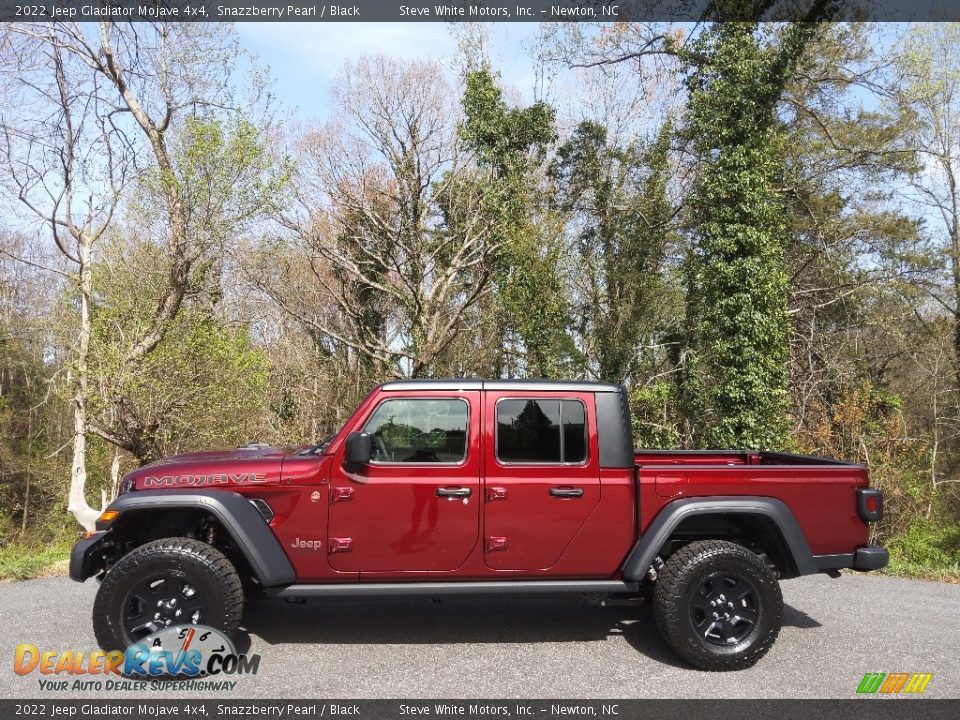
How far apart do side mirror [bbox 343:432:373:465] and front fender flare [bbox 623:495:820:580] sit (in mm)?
1817

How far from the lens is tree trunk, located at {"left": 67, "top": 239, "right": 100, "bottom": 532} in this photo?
12484mm

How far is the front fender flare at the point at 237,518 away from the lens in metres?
4.25

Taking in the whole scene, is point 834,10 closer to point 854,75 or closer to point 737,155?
point 854,75

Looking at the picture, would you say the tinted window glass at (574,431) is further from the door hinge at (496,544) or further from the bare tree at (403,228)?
the bare tree at (403,228)

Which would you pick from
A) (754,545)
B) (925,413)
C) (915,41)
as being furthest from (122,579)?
(915,41)

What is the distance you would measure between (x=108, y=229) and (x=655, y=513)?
13.5 m

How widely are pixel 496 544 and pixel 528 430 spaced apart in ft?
2.52

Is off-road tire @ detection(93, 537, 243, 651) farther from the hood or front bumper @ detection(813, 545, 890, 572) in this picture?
front bumper @ detection(813, 545, 890, 572)

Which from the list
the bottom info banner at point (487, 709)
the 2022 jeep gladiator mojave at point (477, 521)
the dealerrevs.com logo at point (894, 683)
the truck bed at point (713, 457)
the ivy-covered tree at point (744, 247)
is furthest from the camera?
the ivy-covered tree at point (744, 247)

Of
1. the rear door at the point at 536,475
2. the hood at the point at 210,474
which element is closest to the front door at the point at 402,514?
the rear door at the point at 536,475

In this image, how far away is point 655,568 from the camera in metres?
4.62

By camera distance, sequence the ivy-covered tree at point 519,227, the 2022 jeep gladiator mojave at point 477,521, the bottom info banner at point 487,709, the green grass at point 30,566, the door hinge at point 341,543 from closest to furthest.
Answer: the bottom info banner at point 487,709
the 2022 jeep gladiator mojave at point 477,521
the door hinge at point 341,543
the green grass at point 30,566
the ivy-covered tree at point 519,227

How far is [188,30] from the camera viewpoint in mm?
15617

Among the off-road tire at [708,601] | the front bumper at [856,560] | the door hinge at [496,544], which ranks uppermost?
the door hinge at [496,544]
